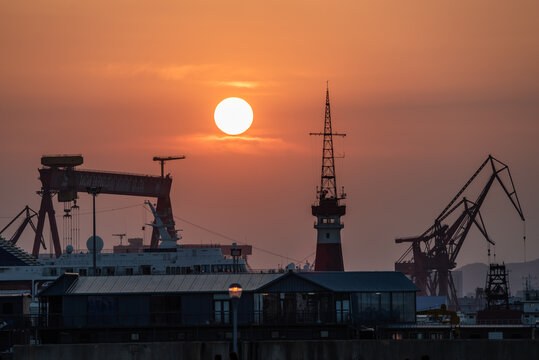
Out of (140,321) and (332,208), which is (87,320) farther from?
(332,208)

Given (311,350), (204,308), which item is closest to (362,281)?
(204,308)

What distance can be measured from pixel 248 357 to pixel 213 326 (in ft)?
81.1

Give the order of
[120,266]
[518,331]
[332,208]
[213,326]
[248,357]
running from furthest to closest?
1. [332,208]
2. [120,266]
3. [518,331]
4. [213,326]
5. [248,357]

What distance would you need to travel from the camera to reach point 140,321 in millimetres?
98500

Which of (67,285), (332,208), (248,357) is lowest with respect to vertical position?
(248,357)

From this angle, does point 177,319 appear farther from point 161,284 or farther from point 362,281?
point 362,281

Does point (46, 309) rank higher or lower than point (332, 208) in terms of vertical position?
lower

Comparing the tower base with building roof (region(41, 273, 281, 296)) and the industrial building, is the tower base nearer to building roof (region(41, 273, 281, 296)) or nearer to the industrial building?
building roof (region(41, 273, 281, 296))

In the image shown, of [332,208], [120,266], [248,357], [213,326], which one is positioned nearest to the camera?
[248,357]

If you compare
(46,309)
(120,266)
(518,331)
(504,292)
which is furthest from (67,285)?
(504,292)

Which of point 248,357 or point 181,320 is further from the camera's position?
point 181,320

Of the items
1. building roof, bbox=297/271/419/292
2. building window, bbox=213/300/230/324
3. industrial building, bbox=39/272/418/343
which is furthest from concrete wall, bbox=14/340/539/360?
building roof, bbox=297/271/419/292

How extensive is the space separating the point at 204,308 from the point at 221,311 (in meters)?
1.48

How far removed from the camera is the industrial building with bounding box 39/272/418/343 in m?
97.1
